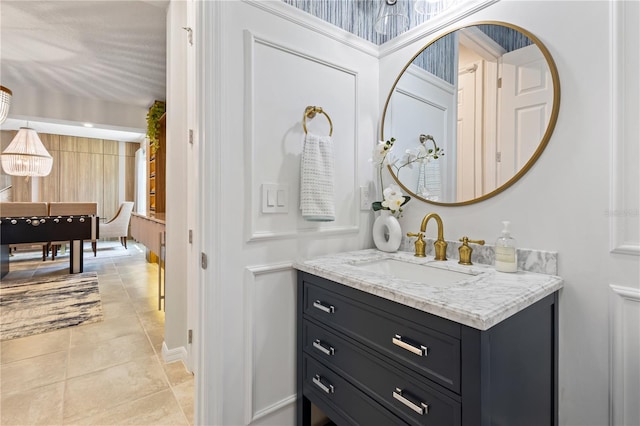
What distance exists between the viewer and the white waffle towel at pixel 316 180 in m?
1.38

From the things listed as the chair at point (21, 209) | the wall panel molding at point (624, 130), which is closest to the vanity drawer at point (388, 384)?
the wall panel molding at point (624, 130)

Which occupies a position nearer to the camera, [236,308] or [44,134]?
[236,308]

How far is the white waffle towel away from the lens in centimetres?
138

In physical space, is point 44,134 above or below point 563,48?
above

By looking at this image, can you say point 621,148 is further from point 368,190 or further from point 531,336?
point 368,190

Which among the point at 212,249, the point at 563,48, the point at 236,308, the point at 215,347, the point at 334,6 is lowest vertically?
the point at 215,347

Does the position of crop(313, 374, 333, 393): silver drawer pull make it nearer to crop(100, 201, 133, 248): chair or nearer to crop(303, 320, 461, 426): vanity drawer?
crop(303, 320, 461, 426): vanity drawer

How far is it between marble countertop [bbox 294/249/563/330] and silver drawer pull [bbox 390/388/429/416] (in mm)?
283

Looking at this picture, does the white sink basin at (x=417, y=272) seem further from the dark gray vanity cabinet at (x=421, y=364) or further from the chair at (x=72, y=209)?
the chair at (x=72, y=209)

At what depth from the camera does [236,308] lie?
1.26 meters

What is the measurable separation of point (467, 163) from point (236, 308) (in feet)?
3.99

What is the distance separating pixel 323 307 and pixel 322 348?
17 centimetres

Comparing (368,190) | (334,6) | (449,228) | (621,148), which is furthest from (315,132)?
(621,148)

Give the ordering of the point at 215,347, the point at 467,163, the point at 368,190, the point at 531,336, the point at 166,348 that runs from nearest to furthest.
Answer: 1. the point at 531,336
2. the point at 215,347
3. the point at 467,163
4. the point at 368,190
5. the point at 166,348
